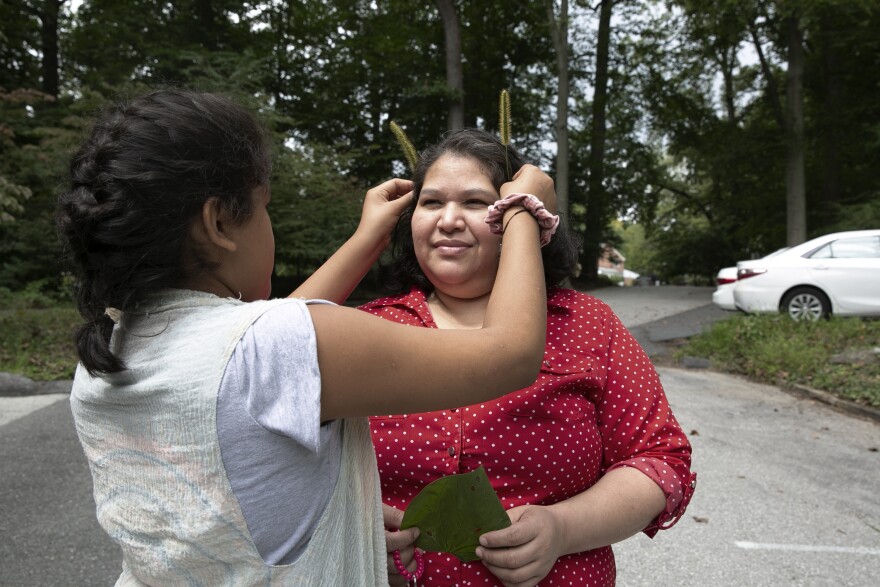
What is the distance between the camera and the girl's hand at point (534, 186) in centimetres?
129

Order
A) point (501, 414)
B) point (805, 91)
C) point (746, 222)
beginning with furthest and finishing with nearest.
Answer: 1. point (746, 222)
2. point (805, 91)
3. point (501, 414)

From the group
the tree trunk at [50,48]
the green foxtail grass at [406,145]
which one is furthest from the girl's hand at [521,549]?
the tree trunk at [50,48]

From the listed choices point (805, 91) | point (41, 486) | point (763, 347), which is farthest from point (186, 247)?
point (805, 91)

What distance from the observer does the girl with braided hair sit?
894 millimetres

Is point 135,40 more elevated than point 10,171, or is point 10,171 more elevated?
point 135,40

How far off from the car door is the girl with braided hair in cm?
1069

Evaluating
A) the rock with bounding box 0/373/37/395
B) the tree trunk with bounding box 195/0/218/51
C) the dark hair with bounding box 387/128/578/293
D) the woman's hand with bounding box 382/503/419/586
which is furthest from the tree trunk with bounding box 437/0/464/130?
the woman's hand with bounding box 382/503/419/586

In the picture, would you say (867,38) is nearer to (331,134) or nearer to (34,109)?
(331,134)

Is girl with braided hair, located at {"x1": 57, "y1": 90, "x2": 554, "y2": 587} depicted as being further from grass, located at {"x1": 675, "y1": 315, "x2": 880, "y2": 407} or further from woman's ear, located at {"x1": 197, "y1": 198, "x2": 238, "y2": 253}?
grass, located at {"x1": 675, "y1": 315, "x2": 880, "y2": 407}

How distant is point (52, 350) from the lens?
7.98 metres

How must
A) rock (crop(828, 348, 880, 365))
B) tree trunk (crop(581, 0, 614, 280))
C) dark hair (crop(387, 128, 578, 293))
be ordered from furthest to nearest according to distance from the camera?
tree trunk (crop(581, 0, 614, 280)), rock (crop(828, 348, 880, 365)), dark hair (crop(387, 128, 578, 293))

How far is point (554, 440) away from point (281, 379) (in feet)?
2.44

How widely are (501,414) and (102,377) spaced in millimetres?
797

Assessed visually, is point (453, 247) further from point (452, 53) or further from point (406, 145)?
point (452, 53)
